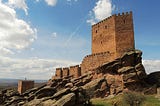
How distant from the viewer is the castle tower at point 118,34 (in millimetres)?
42281

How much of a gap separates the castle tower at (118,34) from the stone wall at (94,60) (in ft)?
3.27

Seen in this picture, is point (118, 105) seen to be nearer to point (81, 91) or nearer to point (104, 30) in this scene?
point (81, 91)

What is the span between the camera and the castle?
139ft

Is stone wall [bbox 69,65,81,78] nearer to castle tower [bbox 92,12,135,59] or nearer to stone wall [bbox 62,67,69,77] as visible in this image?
stone wall [bbox 62,67,69,77]

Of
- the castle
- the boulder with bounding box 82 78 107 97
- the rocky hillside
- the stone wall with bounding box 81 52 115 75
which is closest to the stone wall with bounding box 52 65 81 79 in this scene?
the castle

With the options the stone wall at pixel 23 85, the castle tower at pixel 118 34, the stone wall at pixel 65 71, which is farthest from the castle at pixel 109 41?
the stone wall at pixel 23 85

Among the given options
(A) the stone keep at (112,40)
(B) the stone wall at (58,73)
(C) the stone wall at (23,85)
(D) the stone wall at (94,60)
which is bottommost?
(C) the stone wall at (23,85)

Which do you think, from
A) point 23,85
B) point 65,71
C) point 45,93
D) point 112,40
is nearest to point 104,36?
point 112,40

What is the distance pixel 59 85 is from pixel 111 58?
39.2 feet

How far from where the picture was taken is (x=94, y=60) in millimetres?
44969

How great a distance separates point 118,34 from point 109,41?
2.57m

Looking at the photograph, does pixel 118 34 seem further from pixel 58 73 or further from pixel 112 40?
pixel 58 73

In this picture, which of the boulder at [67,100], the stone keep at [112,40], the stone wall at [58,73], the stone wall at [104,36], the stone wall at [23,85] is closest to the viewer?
the boulder at [67,100]

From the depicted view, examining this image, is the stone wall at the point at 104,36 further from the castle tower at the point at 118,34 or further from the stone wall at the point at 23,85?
the stone wall at the point at 23,85
